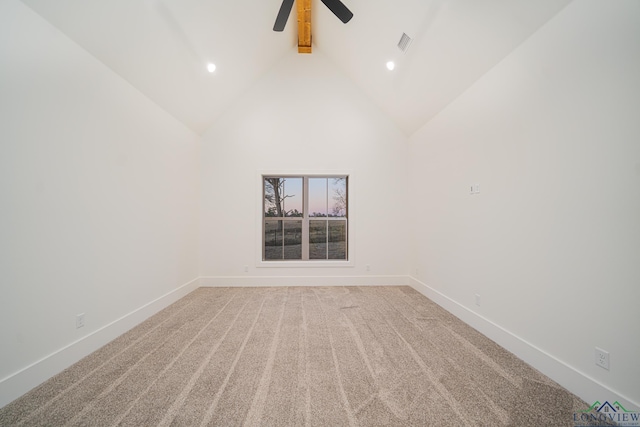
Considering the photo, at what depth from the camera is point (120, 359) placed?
1.90m

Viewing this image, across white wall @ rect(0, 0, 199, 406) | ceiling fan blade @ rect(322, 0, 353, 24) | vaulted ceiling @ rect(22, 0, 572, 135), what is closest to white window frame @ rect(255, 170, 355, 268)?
vaulted ceiling @ rect(22, 0, 572, 135)

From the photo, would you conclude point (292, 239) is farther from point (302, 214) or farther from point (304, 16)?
point (304, 16)

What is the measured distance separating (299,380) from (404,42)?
3.42 m

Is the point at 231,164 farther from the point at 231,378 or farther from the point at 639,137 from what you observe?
the point at 639,137

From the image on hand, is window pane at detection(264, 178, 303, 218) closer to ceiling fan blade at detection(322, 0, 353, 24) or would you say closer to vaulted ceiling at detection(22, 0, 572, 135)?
vaulted ceiling at detection(22, 0, 572, 135)

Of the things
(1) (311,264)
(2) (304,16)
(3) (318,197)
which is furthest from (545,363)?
(2) (304,16)

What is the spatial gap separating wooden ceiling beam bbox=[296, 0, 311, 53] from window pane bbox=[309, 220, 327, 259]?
2976 mm

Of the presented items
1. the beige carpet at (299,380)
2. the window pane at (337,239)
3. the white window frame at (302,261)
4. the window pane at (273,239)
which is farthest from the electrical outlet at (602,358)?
the window pane at (273,239)

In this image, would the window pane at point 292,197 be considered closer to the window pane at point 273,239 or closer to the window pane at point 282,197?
the window pane at point 282,197

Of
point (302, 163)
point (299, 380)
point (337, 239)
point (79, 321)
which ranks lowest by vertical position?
point (299, 380)

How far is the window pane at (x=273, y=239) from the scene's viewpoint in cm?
433

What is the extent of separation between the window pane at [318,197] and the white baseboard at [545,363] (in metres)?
2.48

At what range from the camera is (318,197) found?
4.35 meters

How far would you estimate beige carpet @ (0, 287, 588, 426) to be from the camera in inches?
52.2
